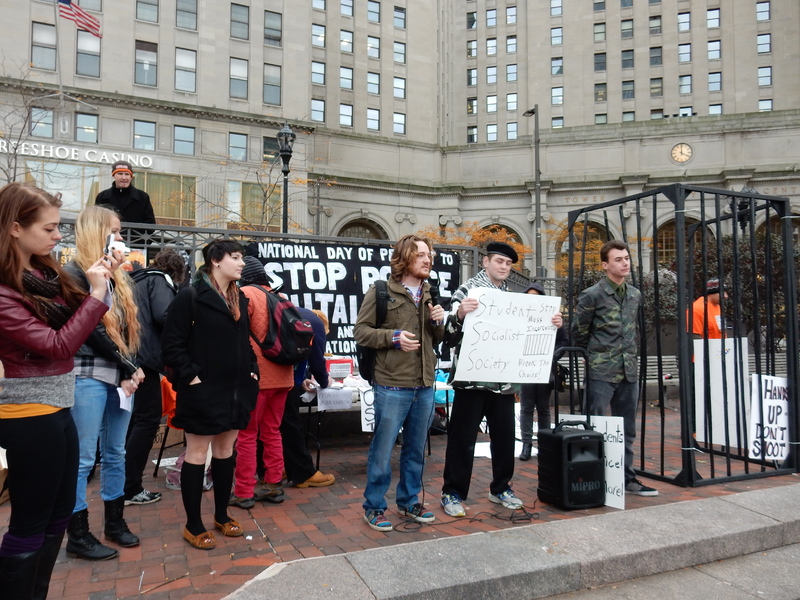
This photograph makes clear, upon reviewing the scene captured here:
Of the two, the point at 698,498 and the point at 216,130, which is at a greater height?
the point at 216,130

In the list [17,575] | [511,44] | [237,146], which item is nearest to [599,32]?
[511,44]

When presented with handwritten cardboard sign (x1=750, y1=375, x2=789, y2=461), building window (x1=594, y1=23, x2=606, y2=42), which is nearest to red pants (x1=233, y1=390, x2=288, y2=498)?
handwritten cardboard sign (x1=750, y1=375, x2=789, y2=461)

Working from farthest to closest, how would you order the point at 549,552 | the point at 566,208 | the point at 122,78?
the point at 566,208 → the point at 122,78 → the point at 549,552

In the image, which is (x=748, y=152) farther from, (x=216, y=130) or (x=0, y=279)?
(x=0, y=279)

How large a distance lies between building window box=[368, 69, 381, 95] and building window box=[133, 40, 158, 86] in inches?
614

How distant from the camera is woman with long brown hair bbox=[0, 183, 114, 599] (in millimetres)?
2461

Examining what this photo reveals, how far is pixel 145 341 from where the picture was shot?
461 cm

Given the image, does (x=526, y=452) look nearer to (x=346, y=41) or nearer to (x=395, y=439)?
(x=395, y=439)

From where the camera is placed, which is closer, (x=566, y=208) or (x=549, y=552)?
(x=549, y=552)

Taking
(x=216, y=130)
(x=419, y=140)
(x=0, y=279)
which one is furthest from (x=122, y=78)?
(x=0, y=279)

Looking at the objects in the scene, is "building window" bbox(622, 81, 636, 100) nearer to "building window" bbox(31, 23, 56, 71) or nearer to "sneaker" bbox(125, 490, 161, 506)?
"building window" bbox(31, 23, 56, 71)

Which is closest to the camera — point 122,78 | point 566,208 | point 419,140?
point 122,78

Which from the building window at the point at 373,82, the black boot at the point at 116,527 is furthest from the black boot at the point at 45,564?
the building window at the point at 373,82

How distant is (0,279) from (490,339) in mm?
3295
